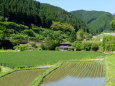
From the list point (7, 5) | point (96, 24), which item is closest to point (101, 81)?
point (7, 5)

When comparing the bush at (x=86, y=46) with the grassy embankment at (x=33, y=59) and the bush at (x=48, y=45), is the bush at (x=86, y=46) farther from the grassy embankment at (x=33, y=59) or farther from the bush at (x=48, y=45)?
the grassy embankment at (x=33, y=59)

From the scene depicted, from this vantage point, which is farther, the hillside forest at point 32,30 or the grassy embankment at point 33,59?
the hillside forest at point 32,30

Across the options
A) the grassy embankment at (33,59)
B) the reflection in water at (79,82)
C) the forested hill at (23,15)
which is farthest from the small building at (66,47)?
the reflection in water at (79,82)

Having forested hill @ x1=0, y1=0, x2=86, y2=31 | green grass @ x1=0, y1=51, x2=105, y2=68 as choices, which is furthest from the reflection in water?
forested hill @ x1=0, y1=0, x2=86, y2=31

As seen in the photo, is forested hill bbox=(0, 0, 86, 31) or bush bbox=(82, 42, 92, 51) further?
forested hill bbox=(0, 0, 86, 31)

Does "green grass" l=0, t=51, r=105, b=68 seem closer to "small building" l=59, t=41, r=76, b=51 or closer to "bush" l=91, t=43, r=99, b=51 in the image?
"bush" l=91, t=43, r=99, b=51

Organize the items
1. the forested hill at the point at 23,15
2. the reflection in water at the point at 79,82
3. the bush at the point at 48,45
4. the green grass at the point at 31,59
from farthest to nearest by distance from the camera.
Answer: the forested hill at the point at 23,15 → the bush at the point at 48,45 → the green grass at the point at 31,59 → the reflection in water at the point at 79,82

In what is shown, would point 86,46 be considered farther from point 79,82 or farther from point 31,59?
point 79,82

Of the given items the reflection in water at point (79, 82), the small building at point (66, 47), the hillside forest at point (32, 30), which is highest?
the hillside forest at point (32, 30)

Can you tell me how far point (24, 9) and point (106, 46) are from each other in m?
53.4

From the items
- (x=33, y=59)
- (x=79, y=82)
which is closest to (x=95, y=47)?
(x=33, y=59)

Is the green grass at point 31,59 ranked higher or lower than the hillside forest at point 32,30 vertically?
lower

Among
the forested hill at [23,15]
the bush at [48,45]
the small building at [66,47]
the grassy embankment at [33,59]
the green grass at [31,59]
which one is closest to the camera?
the grassy embankment at [33,59]

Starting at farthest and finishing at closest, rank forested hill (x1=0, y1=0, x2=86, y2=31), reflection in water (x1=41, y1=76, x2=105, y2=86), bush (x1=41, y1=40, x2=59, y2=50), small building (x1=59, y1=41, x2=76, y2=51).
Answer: forested hill (x1=0, y1=0, x2=86, y2=31)
small building (x1=59, y1=41, x2=76, y2=51)
bush (x1=41, y1=40, x2=59, y2=50)
reflection in water (x1=41, y1=76, x2=105, y2=86)
